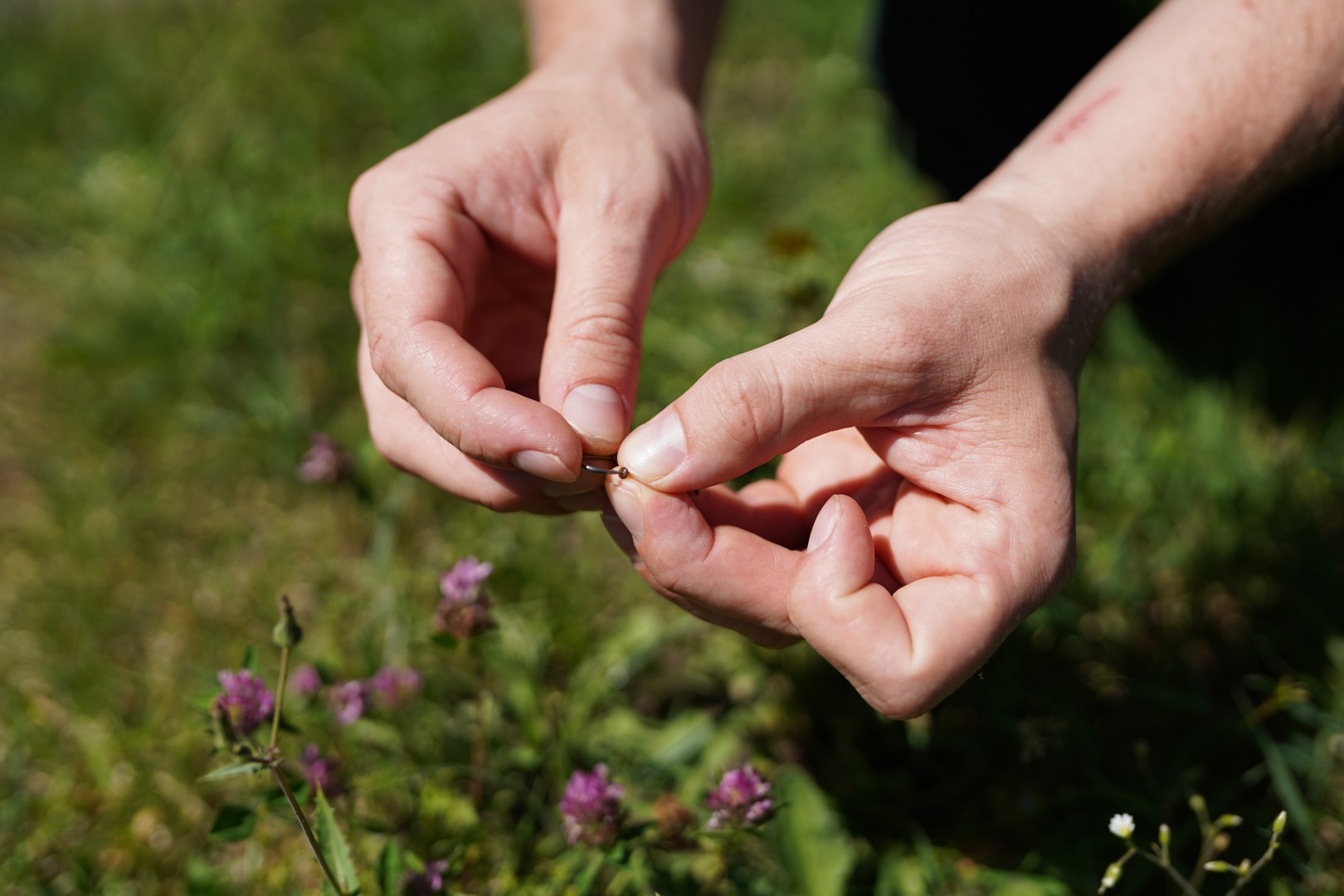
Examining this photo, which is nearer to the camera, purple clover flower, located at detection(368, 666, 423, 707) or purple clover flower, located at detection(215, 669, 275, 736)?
purple clover flower, located at detection(215, 669, 275, 736)

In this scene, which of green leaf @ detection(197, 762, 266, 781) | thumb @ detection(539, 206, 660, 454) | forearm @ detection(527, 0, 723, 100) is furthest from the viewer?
forearm @ detection(527, 0, 723, 100)

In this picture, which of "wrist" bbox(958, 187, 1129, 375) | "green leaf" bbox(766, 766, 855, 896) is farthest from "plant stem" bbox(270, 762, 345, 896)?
"wrist" bbox(958, 187, 1129, 375)

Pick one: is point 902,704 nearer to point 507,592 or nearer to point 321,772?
point 321,772

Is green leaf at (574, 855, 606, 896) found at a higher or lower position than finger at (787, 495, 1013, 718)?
lower

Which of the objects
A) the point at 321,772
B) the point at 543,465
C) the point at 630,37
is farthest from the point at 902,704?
the point at 630,37

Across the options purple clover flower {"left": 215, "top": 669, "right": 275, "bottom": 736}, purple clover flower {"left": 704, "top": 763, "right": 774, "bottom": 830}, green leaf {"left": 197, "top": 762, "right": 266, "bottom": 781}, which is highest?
green leaf {"left": 197, "top": 762, "right": 266, "bottom": 781}

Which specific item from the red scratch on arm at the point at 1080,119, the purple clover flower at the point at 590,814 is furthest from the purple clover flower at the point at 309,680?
the red scratch on arm at the point at 1080,119

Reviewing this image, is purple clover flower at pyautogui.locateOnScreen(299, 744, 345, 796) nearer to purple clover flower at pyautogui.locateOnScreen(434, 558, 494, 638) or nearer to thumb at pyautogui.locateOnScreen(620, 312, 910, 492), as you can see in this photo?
purple clover flower at pyautogui.locateOnScreen(434, 558, 494, 638)

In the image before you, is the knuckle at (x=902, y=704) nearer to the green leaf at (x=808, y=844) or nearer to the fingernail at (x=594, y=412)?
the green leaf at (x=808, y=844)
